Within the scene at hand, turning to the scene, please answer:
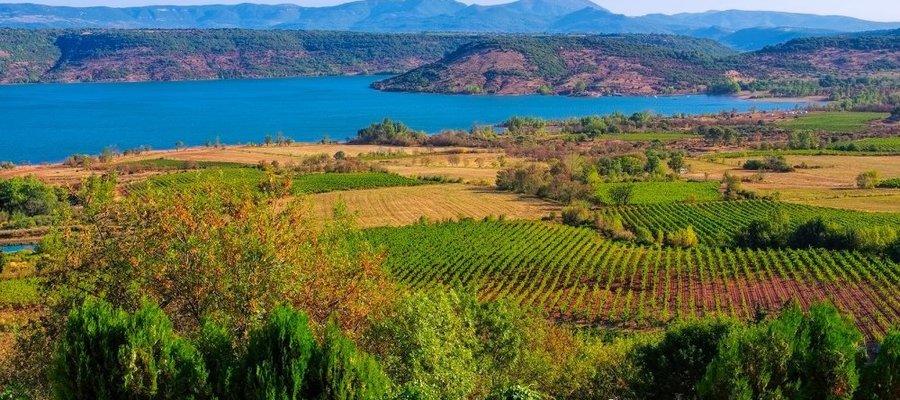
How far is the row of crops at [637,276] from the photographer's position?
44125 mm

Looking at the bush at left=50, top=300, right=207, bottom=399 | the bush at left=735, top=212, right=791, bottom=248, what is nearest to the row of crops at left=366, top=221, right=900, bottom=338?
the bush at left=735, top=212, right=791, bottom=248

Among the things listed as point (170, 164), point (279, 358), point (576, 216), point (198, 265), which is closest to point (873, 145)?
point (576, 216)

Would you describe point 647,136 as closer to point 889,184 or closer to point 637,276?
point 889,184

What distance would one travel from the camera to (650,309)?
1746 inches

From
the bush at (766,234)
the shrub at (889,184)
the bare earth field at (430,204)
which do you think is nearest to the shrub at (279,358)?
the bush at (766,234)

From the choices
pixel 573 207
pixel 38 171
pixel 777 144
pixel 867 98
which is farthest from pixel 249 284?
pixel 867 98

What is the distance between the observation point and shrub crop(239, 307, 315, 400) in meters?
14.0

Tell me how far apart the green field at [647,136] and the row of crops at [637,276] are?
258ft

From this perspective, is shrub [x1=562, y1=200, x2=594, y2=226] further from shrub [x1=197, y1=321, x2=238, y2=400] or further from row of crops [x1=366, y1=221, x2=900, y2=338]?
shrub [x1=197, y1=321, x2=238, y2=400]

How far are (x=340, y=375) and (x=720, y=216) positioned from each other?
65.2m

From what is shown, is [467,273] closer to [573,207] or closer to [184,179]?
[573,207]

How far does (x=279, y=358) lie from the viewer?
47.0 ft

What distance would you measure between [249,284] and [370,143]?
405ft

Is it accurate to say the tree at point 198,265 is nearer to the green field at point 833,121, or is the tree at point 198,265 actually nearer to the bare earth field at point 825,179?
the bare earth field at point 825,179
